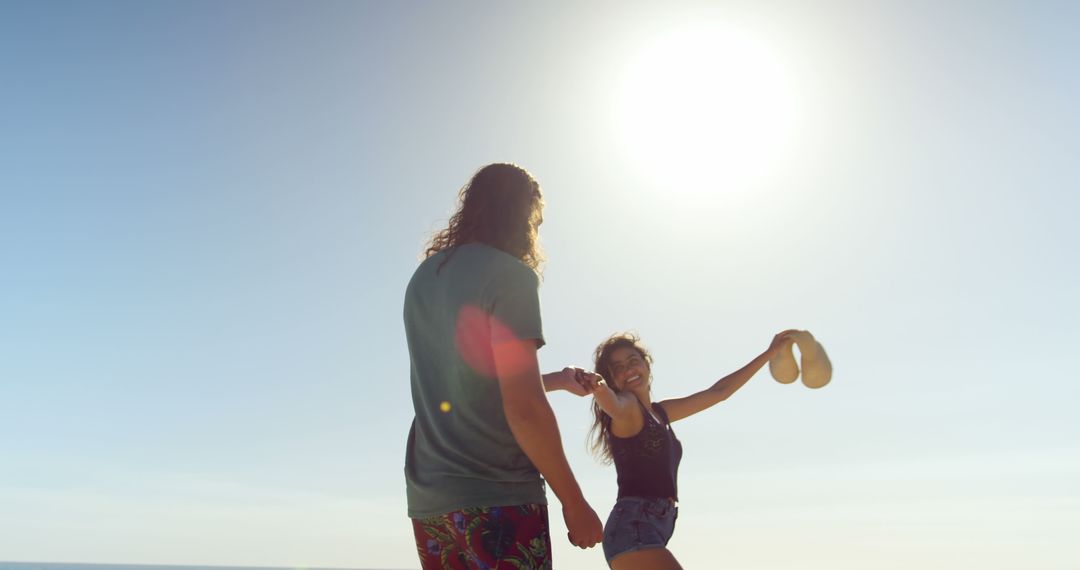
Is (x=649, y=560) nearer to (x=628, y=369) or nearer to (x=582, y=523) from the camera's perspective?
(x=628, y=369)

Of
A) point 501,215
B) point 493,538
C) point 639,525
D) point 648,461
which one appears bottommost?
point 493,538

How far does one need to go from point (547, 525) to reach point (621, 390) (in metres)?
3.27

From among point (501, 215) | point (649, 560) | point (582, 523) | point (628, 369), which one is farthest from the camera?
point (628, 369)

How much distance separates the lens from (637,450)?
5.98 meters

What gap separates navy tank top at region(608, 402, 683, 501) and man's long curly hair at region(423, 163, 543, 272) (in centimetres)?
257

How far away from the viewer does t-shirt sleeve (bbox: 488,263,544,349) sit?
319 centimetres

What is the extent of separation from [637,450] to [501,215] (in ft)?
9.41

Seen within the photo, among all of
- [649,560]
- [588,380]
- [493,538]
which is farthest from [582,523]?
[649,560]

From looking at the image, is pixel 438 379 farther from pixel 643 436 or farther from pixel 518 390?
pixel 643 436

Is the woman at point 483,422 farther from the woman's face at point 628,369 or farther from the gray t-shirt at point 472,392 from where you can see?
the woman's face at point 628,369

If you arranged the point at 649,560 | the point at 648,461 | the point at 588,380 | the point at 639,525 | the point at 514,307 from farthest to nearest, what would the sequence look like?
the point at 648,461
the point at 639,525
the point at 649,560
the point at 588,380
the point at 514,307

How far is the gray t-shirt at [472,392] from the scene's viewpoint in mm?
3232

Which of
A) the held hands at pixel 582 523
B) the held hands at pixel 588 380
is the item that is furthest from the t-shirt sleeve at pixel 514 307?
the held hands at pixel 588 380

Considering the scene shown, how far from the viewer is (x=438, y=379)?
11.4 ft
